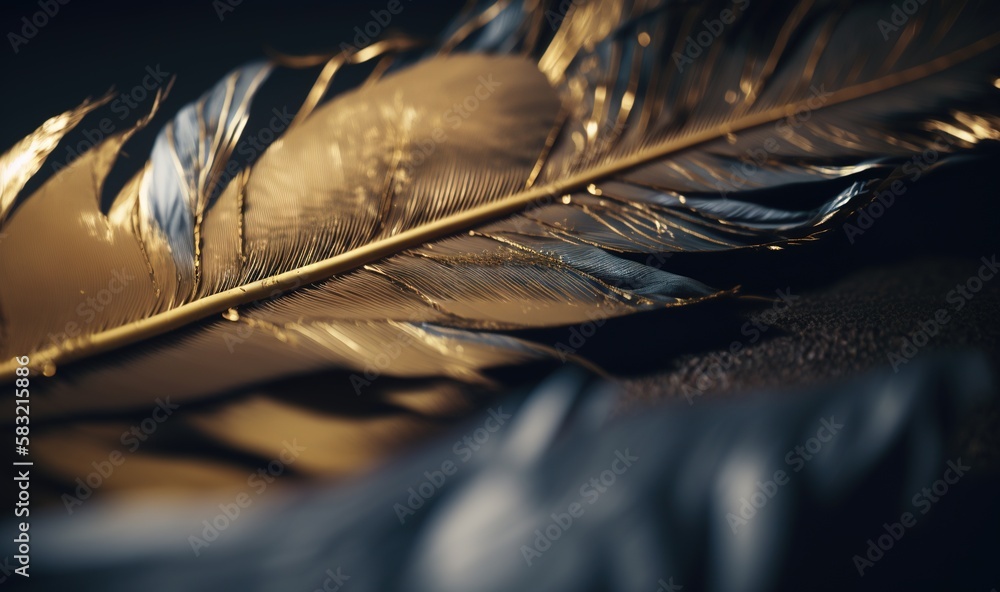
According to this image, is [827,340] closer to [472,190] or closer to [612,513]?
[612,513]

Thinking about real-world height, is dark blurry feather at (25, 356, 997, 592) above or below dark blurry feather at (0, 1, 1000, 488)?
below

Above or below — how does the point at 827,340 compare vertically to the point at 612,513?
above

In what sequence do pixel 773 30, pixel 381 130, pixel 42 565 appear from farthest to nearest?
pixel 773 30 < pixel 381 130 < pixel 42 565

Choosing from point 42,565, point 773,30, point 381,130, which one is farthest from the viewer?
point 773,30

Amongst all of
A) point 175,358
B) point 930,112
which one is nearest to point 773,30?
point 930,112

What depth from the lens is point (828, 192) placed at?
64 centimetres

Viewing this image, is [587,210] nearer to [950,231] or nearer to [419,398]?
[419,398]

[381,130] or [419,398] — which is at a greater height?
[381,130]

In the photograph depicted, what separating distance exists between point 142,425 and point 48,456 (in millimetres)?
69

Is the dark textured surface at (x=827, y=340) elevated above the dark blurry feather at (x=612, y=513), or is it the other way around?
the dark textured surface at (x=827, y=340)

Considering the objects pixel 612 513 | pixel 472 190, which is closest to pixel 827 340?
pixel 612 513

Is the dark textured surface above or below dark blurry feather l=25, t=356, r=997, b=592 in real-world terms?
above

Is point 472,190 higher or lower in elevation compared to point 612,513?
higher

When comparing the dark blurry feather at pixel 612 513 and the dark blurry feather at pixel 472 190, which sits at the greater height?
the dark blurry feather at pixel 472 190
